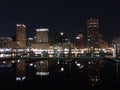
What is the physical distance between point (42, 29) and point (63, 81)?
13053 centimetres

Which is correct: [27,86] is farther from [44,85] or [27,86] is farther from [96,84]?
[96,84]

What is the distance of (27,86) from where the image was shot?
28.1 m

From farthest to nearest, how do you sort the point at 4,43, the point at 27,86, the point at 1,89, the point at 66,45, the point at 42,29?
1. the point at 42,29
2. the point at 4,43
3. the point at 66,45
4. the point at 27,86
5. the point at 1,89

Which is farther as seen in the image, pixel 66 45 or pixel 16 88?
pixel 66 45

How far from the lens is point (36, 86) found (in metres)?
28.6

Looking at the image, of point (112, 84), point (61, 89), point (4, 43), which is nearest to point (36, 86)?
point (61, 89)

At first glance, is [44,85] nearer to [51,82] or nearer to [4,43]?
[51,82]

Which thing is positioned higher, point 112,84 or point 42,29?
point 42,29

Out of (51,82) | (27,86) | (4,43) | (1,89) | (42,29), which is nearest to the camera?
(1,89)

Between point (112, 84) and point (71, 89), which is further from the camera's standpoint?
point (112, 84)

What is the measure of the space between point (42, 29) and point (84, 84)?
13328 centimetres

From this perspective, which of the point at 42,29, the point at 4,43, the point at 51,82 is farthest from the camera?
the point at 42,29

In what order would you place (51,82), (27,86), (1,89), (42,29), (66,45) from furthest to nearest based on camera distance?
(42,29), (66,45), (51,82), (27,86), (1,89)

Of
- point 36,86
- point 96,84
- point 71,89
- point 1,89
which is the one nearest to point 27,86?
point 36,86
